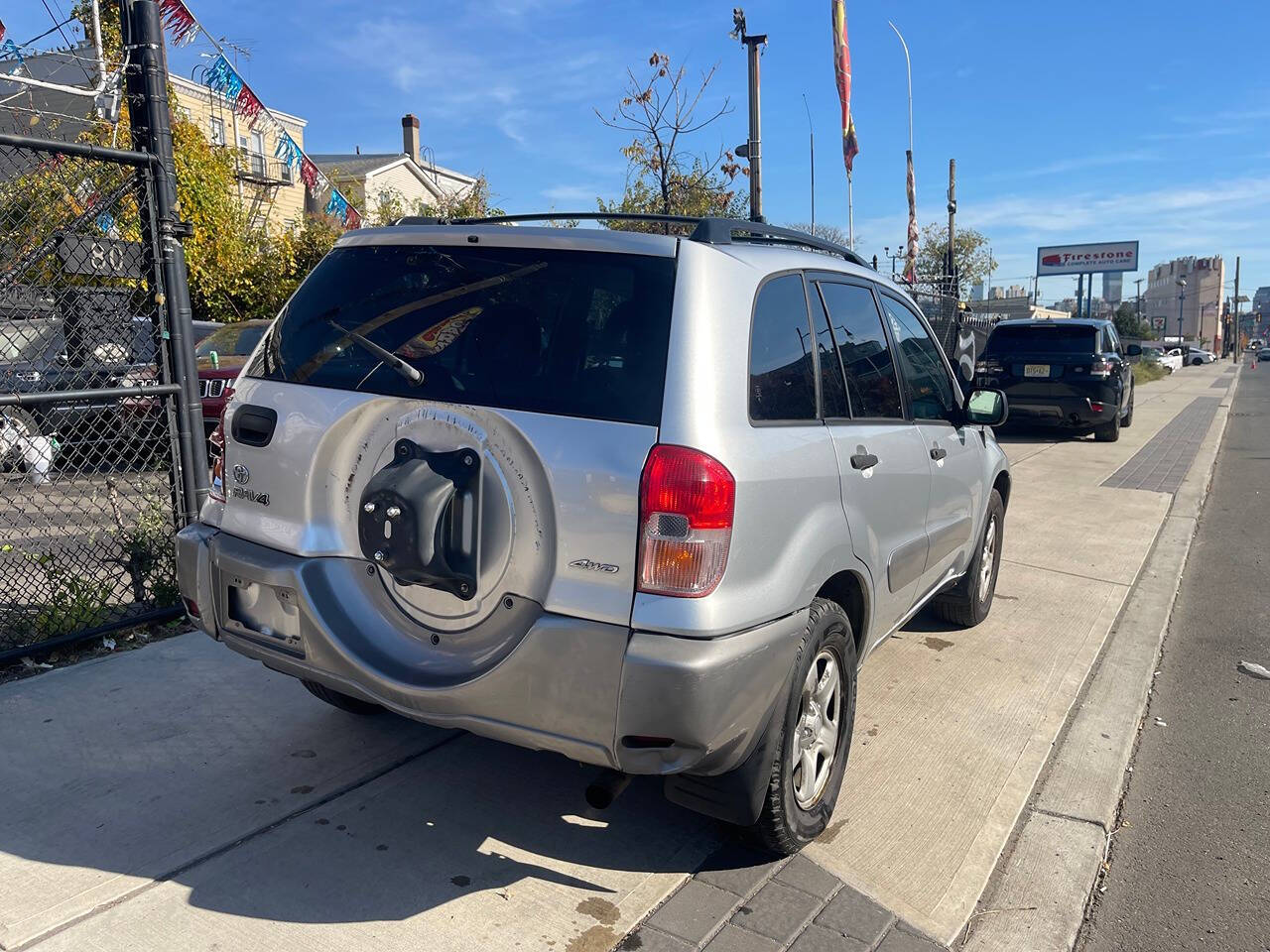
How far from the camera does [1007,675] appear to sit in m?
4.84

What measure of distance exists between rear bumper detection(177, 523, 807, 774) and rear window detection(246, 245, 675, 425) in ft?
1.90

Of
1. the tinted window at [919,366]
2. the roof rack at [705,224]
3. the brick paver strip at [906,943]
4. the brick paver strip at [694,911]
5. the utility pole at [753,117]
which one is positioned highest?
Result: the utility pole at [753,117]

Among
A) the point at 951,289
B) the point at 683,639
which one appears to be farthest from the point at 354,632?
the point at 951,289

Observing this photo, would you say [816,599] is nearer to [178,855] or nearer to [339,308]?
[339,308]

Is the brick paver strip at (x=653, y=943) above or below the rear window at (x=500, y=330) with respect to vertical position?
below

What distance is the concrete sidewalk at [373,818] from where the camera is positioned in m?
2.72

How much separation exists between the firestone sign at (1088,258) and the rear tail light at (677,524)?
8736cm

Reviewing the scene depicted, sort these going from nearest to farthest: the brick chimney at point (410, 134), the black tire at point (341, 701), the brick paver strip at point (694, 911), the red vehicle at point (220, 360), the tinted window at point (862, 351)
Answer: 1. the brick paver strip at point (694, 911)
2. the tinted window at point (862, 351)
3. the black tire at point (341, 701)
4. the red vehicle at point (220, 360)
5. the brick chimney at point (410, 134)

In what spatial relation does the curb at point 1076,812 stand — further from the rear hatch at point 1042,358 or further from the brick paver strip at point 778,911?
the rear hatch at point 1042,358

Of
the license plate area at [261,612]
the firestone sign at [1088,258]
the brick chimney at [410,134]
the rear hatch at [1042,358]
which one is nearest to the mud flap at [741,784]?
the license plate area at [261,612]

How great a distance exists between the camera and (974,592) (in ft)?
17.6

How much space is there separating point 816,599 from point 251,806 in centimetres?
200

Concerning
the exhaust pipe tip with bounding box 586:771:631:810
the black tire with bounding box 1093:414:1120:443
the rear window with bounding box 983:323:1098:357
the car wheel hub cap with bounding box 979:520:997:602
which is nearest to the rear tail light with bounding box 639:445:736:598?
the exhaust pipe tip with bounding box 586:771:631:810

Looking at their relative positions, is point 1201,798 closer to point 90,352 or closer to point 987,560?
point 987,560
